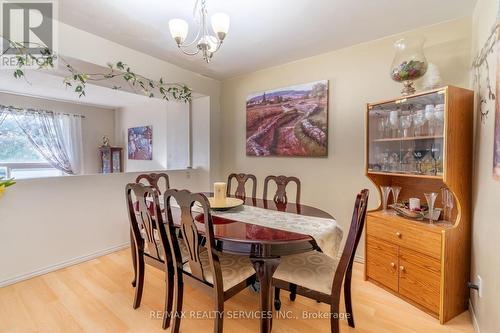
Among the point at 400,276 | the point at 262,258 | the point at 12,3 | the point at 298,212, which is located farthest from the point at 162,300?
the point at 12,3

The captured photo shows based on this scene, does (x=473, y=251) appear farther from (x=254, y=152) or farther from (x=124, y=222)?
(x=124, y=222)

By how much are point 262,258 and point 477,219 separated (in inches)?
60.6

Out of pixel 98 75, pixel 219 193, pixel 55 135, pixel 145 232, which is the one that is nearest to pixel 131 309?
pixel 145 232

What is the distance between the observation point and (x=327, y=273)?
1.58 metres

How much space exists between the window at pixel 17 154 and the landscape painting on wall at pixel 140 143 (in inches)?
63.1

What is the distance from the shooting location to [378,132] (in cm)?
237

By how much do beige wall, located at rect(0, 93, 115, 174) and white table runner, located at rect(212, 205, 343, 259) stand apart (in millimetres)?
4909

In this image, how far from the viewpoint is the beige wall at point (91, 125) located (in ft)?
16.8

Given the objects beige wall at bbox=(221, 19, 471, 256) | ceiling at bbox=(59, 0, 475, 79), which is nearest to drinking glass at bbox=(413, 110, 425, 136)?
beige wall at bbox=(221, 19, 471, 256)

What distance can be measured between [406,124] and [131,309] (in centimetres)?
270

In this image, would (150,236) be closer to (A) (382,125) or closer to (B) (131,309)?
(B) (131,309)

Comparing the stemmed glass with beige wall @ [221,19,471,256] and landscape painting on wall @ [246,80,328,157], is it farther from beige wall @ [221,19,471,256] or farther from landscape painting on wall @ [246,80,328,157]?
landscape painting on wall @ [246,80,328,157]

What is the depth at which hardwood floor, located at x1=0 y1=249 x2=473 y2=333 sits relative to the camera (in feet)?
5.69

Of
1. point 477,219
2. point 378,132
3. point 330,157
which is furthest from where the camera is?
point 330,157
